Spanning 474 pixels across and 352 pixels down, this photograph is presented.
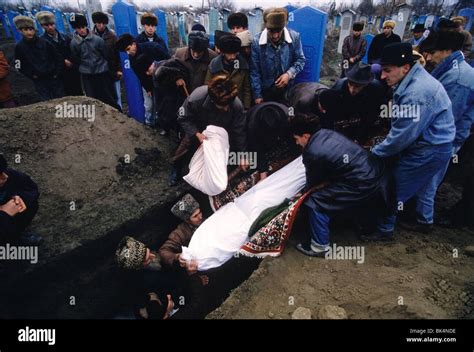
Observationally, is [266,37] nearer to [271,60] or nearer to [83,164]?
[271,60]

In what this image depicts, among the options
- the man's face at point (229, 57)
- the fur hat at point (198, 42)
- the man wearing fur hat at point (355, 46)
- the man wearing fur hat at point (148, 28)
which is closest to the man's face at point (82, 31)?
the man wearing fur hat at point (148, 28)

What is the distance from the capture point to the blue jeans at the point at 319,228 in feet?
9.78

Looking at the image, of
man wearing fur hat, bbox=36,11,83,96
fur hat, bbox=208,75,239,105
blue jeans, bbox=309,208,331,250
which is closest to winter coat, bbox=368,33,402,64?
fur hat, bbox=208,75,239,105

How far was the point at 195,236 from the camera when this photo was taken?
128 inches

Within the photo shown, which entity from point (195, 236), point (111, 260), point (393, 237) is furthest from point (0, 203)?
point (393, 237)

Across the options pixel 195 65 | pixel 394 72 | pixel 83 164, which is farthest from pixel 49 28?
pixel 394 72

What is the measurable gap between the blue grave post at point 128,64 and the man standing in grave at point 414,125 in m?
4.49

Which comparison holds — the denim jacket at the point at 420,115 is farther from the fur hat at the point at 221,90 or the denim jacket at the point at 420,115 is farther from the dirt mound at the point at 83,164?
the dirt mound at the point at 83,164

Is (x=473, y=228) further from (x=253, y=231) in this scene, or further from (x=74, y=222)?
(x=74, y=222)

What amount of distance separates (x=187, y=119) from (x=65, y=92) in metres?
3.50

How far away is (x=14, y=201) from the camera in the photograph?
269 cm

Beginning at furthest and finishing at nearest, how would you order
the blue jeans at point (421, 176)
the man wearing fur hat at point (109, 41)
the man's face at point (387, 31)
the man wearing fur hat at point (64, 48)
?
the man's face at point (387, 31)
the man wearing fur hat at point (109, 41)
the man wearing fur hat at point (64, 48)
the blue jeans at point (421, 176)

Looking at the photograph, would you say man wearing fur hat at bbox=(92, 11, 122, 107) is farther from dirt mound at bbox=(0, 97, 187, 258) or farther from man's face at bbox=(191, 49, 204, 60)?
man's face at bbox=(191, 49, 204, 60)

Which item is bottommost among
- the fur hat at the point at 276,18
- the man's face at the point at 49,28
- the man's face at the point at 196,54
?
the man's face at the point at 196,54
